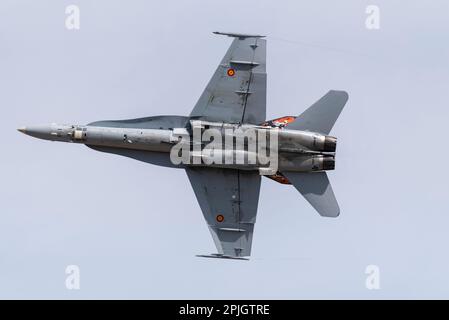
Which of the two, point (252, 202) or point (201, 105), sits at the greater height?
point (201, 105)

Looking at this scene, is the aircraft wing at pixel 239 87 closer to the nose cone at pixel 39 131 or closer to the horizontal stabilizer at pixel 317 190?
the horizontal stabilizer at pixel 317 190

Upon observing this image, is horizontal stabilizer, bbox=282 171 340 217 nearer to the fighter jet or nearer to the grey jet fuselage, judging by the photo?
the fighter jet

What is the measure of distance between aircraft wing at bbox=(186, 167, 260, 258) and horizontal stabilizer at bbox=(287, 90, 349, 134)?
6.77 ft

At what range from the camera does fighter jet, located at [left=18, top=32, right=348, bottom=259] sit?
33281 mm

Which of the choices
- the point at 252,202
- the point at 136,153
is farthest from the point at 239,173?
the point at 136,153

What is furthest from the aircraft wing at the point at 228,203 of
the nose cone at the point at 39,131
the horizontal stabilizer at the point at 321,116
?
the nose cone at the point at 39,131

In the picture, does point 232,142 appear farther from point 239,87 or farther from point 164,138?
point 164,138

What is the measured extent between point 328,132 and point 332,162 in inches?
34.4

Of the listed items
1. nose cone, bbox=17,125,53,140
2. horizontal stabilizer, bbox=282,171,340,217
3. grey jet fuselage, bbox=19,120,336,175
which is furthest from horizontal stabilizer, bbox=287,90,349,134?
nose cone, bbox=17,125,53,140

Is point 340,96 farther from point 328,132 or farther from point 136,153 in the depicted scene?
point 136,153

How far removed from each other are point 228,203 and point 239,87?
11.3 feet

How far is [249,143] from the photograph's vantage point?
33281mm

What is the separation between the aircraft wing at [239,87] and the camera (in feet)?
110

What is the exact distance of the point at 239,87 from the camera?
33719mm
